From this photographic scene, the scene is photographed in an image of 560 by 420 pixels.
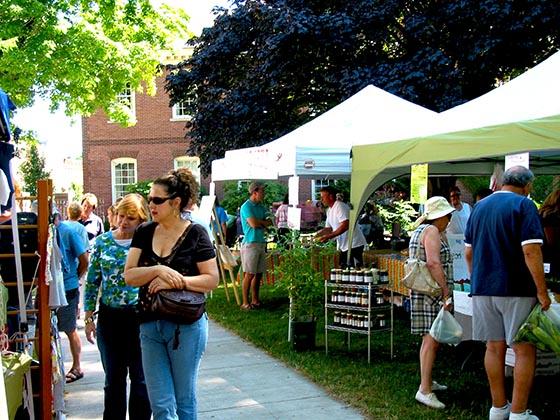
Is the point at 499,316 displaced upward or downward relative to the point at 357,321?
upward

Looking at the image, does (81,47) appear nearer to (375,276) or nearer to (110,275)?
(375,276)

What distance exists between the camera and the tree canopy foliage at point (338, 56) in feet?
50.2

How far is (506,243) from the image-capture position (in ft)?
16.4

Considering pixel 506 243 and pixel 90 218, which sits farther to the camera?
pixel 90 218

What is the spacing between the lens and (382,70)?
624 inches

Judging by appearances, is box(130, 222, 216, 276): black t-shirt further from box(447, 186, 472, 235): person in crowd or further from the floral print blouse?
box(447, 186, 472, 235): person in crowd

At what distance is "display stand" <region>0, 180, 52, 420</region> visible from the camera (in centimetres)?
494

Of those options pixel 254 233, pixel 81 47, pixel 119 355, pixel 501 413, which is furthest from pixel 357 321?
pixel 81 47

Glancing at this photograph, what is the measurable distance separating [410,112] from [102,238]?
6250 millimetres

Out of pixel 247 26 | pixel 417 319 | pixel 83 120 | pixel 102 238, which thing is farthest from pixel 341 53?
pixel 83 120

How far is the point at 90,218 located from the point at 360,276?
4275mm

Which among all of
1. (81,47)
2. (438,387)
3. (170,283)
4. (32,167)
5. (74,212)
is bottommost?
(438,387)

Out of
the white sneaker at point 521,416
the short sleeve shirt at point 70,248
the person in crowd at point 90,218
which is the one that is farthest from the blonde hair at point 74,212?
the white sneaker at point 521,416

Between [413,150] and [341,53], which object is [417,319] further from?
[341,53]
